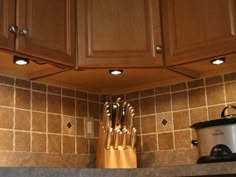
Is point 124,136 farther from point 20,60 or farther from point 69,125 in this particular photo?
point 20,60

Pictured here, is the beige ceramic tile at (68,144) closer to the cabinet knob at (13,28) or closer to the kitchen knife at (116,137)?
the kitchen knife at (116,137)

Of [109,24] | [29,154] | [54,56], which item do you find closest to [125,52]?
[109,24]

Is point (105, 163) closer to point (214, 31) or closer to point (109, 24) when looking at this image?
point (109, 24)

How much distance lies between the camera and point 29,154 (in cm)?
194

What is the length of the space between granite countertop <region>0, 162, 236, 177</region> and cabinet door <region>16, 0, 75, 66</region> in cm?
49

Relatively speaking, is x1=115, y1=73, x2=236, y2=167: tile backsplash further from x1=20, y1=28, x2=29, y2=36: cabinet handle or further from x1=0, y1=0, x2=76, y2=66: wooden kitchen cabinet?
x1=20, y1=28, x2=29, y2=36: cabinet handle

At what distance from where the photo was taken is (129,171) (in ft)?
5.75

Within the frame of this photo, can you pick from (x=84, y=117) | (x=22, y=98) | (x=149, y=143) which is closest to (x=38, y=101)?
(x=22, y=98)

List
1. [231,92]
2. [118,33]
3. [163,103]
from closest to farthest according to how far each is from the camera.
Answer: [118,33]
[231,92]
[163,103]

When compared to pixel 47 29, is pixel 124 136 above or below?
below

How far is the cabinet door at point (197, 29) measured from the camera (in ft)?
5.68

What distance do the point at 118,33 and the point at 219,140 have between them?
2.11 ft

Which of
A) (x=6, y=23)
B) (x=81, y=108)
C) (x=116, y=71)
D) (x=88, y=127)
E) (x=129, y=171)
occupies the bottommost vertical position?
(x=129, y=171)

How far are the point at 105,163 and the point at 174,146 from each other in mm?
371
